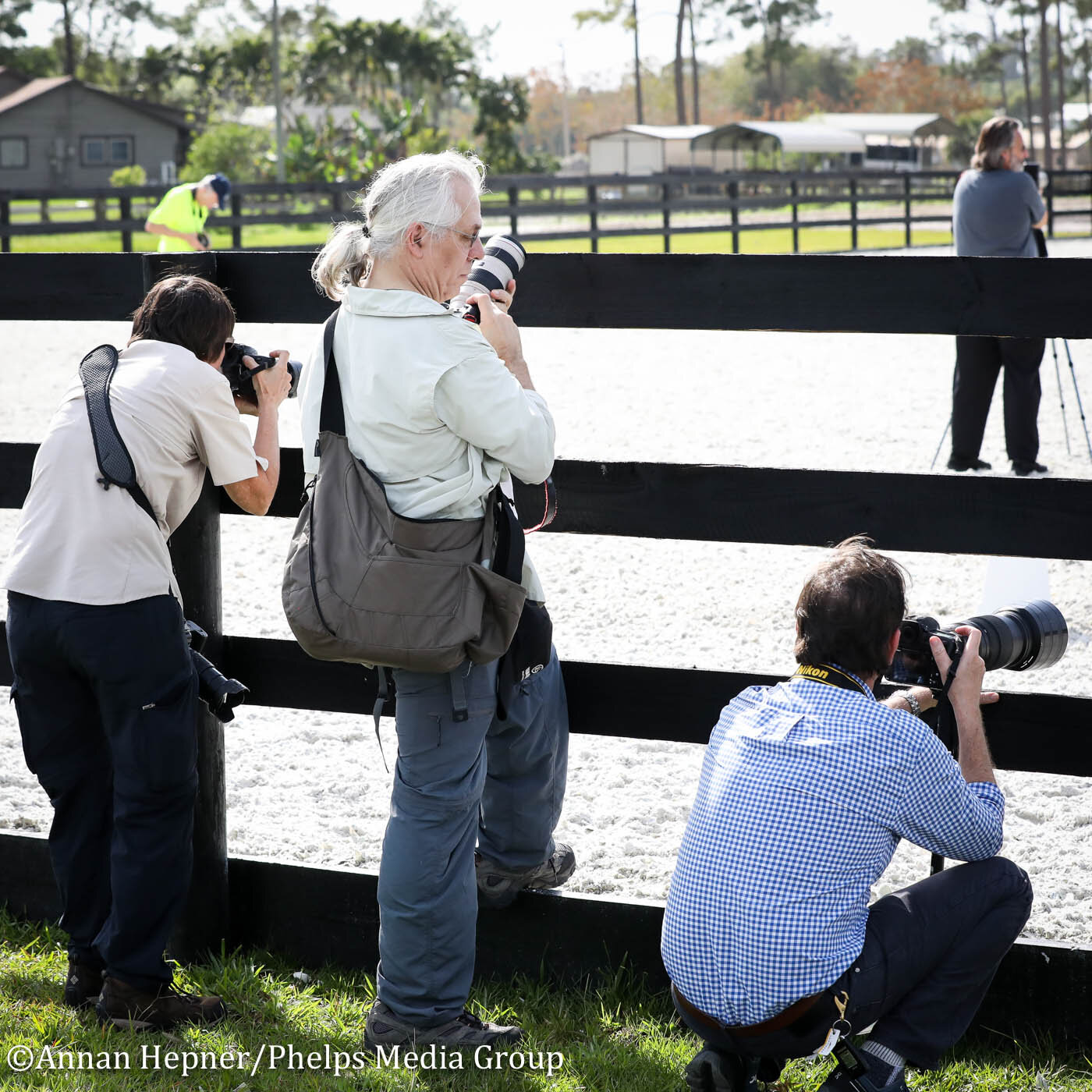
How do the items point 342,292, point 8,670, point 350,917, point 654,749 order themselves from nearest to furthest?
point 342,292, point 350,917, point 8,670, point 654,749

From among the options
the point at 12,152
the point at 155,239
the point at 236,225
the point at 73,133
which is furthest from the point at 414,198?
the point at 73,133

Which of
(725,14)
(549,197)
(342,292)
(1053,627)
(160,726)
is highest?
(725,14)

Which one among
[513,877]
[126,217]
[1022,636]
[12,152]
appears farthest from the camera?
[12,152]

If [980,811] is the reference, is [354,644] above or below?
above

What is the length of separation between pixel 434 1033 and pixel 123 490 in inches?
43.9

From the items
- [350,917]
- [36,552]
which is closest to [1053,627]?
[350,917]

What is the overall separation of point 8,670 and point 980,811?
2.16 metres

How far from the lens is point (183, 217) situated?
10.7 meters

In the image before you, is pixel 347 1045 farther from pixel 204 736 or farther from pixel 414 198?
pixel 414 198

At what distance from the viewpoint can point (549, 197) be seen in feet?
165

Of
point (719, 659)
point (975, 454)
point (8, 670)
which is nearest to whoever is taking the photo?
point (8, 670)

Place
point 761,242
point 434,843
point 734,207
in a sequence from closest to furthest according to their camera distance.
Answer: point 434,843 → point 734,207 → point 761,242

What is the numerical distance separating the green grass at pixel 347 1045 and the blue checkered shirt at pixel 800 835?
1.50ft

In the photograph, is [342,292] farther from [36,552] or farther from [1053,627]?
[1053,627]
